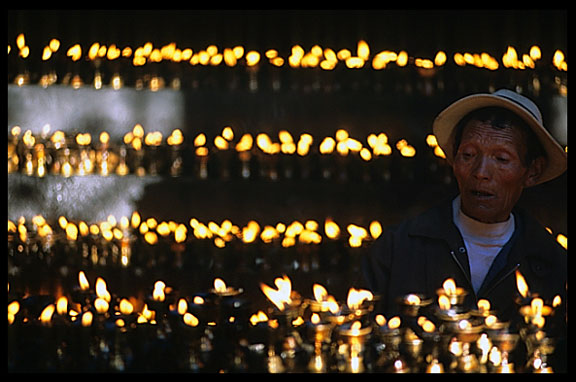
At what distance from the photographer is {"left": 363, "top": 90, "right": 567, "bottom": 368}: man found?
323 cm

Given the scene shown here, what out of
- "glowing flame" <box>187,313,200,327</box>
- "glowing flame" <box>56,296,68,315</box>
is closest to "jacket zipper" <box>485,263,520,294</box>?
"glowing flame" <box>187,313,200,327</box>

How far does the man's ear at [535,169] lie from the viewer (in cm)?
329

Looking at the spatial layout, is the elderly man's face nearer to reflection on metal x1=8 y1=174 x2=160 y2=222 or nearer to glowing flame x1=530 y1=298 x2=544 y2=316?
glowing flame x1=530 y1=298 x2=544 y2=316

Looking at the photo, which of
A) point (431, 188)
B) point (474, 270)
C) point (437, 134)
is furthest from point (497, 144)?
point (431, 188)

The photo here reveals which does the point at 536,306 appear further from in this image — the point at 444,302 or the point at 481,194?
the point at 481,194

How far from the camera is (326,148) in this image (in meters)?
4.07

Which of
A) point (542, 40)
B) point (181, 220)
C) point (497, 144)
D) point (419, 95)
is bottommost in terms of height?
point (181, 220)

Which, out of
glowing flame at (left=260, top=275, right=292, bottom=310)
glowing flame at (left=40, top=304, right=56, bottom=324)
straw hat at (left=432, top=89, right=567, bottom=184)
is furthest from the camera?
straw hat at (left=432, top=89, right=567, bottom=184)

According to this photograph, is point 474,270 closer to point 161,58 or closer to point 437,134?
point 437,134

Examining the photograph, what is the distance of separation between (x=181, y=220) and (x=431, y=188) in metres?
1.28

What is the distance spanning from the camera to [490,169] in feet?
10.6

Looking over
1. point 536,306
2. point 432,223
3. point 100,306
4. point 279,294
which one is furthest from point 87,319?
point 432,223

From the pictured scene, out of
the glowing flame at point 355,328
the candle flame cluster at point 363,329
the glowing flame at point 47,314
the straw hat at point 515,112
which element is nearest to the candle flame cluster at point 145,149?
the straw hat at point 515,112

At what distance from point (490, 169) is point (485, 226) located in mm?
242
